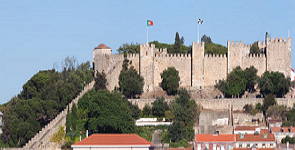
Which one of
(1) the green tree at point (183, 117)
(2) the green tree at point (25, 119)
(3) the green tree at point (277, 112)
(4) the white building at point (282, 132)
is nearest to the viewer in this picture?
(4) the white building at point (282, 132)

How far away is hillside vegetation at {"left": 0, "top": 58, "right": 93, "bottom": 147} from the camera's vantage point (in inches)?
2670

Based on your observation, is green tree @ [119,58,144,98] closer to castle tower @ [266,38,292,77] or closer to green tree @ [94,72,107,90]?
green tree @ [94,72,107,90]

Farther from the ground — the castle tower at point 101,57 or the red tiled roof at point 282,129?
the castle tower at point 101,57

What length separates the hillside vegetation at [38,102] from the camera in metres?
67.8

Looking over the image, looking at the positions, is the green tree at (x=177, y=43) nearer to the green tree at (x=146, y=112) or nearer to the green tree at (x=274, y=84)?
the green tree at (x=274, y=84)

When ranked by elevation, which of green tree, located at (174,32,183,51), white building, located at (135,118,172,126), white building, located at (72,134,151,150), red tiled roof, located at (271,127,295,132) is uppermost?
green tree, located at (174,32,183,51)

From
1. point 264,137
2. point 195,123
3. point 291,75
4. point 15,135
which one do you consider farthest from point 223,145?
point 291,75

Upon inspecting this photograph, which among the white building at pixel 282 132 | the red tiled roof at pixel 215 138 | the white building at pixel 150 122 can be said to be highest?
the white building at pixel 150 122

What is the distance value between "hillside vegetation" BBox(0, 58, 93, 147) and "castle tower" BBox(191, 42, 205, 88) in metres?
8.89

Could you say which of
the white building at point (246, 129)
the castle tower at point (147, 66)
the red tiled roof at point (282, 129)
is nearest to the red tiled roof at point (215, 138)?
the white building at point (246, 129)

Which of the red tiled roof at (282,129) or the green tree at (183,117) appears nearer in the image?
the red tiled roof at (282,129)

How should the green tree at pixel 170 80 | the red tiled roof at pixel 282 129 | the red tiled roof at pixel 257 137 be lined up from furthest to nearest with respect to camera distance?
the green tree at pixel 170 80 → the red tiled roof at pixel 282 129 → the red tiled roof at pixel 257 137

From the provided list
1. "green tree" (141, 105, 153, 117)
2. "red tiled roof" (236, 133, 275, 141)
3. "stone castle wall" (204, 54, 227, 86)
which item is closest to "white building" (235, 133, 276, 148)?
"red tiled roof" (236, 133, 275, 141)

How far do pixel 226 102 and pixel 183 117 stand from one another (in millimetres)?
6700
